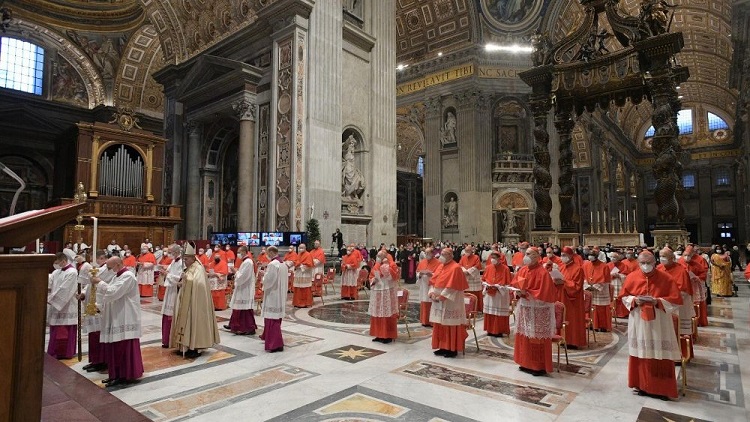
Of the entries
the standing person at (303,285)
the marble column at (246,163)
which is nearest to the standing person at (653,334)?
the standing person at (303,285)

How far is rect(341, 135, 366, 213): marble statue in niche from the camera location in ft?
60.4

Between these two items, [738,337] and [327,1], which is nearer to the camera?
[738,337]

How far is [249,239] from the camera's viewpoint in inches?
631

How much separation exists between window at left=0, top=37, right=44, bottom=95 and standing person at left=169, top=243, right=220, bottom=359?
2546 centimetres

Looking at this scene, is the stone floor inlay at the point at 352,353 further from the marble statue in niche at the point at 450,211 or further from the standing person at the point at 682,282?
the marble statue in niche at the point at 450,211

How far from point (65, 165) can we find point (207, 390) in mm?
22035

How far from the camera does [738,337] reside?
8.16m

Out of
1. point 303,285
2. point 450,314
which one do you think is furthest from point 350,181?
point 450,314

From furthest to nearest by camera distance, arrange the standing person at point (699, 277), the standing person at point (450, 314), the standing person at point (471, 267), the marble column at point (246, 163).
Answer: the marble column at point (246, 163), the standing person at point (471, 267), the standing person at point (699, 277), the standing person at point (450, 314)

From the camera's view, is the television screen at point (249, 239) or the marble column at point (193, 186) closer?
the television screen at point (249, 239)

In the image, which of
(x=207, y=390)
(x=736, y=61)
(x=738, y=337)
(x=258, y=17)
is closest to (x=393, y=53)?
(x=258, y=17)

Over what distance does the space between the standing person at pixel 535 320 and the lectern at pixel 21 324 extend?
539 cm

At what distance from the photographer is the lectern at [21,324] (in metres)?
1.64

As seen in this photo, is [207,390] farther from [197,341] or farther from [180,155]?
[180,155]
